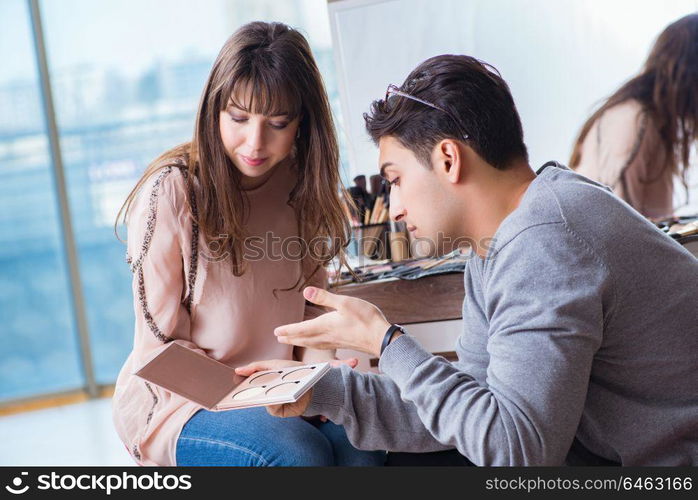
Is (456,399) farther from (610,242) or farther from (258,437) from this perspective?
(258,437)

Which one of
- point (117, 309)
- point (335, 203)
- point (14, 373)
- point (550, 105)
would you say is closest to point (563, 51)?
point (550, 105)

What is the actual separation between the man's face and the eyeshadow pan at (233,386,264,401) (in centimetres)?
31

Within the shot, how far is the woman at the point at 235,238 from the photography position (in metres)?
1.31

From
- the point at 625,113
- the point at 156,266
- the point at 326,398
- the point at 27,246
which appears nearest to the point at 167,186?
the point at 156,266

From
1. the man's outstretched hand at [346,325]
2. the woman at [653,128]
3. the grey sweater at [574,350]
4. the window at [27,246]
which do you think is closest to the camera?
the grey sweater at [574,350]

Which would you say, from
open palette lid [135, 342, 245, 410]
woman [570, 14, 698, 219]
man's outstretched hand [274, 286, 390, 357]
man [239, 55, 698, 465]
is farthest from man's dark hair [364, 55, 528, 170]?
woman [570, 14, 698, 219]

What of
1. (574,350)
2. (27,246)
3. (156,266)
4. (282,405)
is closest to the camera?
(574,350)

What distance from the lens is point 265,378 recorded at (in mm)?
1152

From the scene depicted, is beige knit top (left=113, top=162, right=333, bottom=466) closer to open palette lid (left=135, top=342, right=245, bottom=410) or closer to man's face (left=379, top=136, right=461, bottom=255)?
open palette lid (left=135, top=342, right=245, bottom=410)

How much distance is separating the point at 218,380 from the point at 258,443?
129mm

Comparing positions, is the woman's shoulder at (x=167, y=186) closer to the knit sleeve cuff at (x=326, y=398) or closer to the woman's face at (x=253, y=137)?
the woman's face at (x=253, y=137)

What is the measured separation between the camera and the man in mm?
859

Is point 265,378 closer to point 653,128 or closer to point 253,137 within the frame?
point 253,137

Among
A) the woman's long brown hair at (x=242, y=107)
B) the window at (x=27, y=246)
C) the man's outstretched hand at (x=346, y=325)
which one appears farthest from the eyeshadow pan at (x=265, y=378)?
the window at (x=27, y=246)
